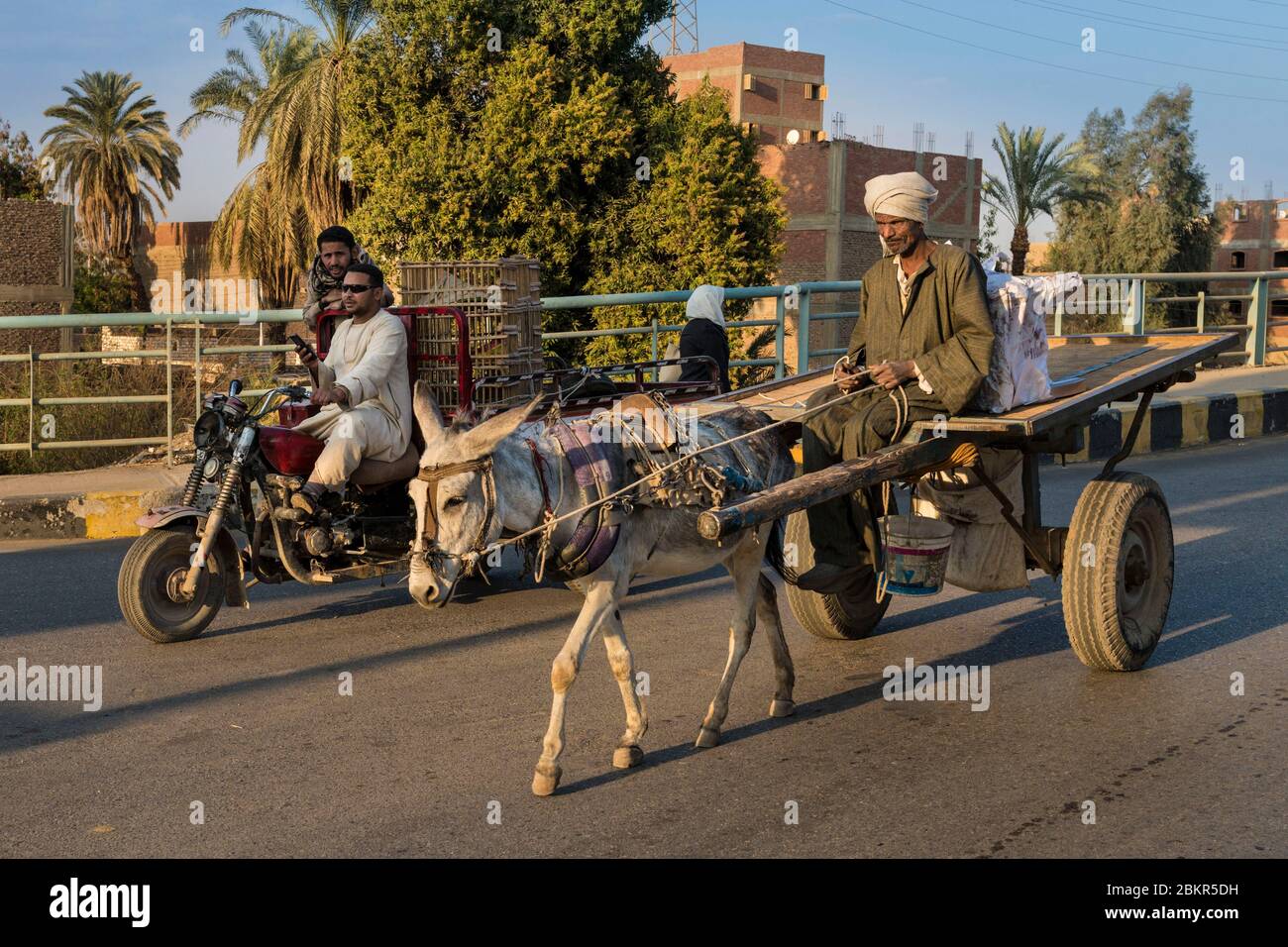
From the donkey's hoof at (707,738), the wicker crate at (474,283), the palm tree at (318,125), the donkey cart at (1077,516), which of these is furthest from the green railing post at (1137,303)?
the palm tree at (318,125)

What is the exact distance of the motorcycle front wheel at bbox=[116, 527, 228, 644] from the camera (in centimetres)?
711

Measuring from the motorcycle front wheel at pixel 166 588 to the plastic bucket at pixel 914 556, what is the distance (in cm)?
352

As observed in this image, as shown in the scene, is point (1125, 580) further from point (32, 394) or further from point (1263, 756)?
point (32, 394)

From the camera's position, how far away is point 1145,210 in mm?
57125

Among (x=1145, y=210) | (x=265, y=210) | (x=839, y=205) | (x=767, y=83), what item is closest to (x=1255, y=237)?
(x=1145, y=210)

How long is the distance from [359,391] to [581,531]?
267cm

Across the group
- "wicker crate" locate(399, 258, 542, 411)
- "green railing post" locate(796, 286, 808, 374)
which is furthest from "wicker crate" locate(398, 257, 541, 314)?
"green railing post" locate(796, 286, 808, 374)

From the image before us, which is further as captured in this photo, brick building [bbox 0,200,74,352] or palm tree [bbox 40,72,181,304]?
palm tree [bbox 40,72,181,304]

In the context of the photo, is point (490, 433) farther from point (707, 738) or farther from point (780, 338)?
point (780, 338)

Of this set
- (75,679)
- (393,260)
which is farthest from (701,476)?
(393,260)

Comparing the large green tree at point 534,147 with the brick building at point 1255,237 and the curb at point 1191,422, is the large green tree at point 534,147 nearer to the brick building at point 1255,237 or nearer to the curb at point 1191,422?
the curb at point 1191,422

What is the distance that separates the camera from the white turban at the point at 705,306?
9.36 meters

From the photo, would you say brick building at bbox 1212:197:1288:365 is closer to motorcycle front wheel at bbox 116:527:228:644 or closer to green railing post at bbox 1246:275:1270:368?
green railing post at bbox 1246:275:1270:368

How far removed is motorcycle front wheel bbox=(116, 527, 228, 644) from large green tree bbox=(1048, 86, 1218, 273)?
174 ft
